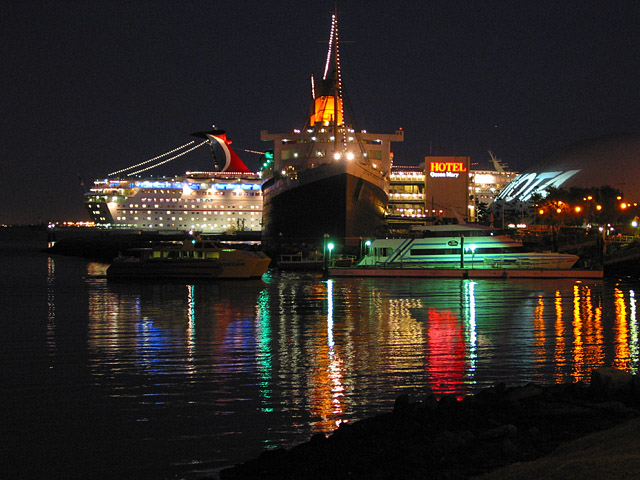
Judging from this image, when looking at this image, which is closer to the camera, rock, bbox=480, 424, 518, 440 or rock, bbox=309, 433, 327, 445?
rock, bbox=480, 424, 518, 440

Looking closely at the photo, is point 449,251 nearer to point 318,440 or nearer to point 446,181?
point 318,440

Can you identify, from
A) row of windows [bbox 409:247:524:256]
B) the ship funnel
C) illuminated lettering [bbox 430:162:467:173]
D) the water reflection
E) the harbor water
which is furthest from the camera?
the ship funnel

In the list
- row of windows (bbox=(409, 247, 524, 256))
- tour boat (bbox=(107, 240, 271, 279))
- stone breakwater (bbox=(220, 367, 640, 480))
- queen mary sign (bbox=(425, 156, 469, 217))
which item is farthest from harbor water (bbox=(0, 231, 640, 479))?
queen mary sign (bbox=(425, 156, 469, 217))

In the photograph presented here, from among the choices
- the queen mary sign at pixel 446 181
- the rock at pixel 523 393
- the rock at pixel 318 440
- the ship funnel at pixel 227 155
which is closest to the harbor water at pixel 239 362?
the rock at pixel 318 440

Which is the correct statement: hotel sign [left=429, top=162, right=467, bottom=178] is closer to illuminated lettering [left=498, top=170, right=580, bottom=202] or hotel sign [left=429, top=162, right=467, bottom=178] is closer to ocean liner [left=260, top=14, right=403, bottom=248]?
ocean liner [left=260, top=14, right=403, bottom=248]

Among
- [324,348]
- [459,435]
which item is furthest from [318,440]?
[324,348]

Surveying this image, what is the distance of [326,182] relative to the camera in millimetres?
45281

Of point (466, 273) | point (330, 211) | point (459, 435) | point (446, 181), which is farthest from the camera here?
point (446, 181)

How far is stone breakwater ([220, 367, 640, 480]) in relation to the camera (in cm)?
582

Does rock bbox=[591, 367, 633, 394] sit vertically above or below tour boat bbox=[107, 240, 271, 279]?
below

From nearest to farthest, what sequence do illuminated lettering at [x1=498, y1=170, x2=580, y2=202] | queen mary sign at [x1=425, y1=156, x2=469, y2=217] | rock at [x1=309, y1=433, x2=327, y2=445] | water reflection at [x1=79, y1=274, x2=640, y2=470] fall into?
rock at [x1=309, y1=433, x2=327, y2=445] → water reflection at [x1=79, y1=274, x2=640, y2=470] → queen mary sign at [x1=425, y1=156, x2=469, y2=217] → illuminated lettering at [x1=498, y1=170, x2=580, y2=202]

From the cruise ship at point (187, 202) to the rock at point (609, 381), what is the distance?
87.2 meters

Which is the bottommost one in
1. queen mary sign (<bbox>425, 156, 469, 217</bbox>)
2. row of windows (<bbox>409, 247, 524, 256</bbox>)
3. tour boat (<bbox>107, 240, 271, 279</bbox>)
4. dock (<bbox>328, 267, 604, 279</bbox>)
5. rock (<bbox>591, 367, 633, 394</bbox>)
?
rock (<bbox>591, 367, 633, 394</bbox>)

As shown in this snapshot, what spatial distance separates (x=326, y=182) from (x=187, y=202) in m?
54.5
